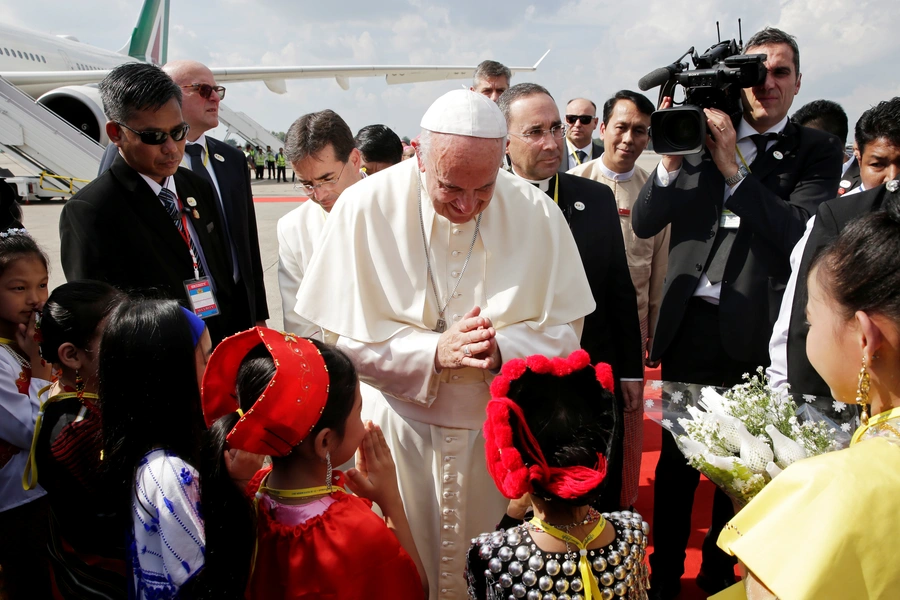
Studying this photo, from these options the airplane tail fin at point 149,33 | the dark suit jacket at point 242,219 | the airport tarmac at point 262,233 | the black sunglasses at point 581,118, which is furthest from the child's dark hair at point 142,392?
the airplane tail fin at point 149,33

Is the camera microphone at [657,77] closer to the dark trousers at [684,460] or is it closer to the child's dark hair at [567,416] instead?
the dark trousers at [684,460]

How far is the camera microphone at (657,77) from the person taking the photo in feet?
9.87

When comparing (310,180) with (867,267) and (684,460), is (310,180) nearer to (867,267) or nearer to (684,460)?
(684,460)

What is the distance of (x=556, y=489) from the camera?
1.56 meters

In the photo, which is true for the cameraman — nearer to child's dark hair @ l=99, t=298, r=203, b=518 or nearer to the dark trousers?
the dark trousers

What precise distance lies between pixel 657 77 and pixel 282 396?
227 centimetres

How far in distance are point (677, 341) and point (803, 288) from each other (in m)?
0.89

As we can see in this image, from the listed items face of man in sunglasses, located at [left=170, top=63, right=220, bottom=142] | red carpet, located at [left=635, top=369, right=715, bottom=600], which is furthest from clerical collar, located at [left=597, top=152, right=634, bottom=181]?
face of man in sunglasses, located at [left=170, top=63, right=220, bottom=142]

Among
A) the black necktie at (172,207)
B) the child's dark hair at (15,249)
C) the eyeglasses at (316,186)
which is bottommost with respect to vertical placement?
the child's dark hair at (15,249)

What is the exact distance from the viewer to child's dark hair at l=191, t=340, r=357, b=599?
5.42 ft

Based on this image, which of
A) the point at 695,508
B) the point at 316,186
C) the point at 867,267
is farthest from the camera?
the point at 695,508

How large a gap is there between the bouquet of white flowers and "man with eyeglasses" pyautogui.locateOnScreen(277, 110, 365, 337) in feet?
7.02

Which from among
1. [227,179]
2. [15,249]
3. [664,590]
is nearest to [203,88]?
[227,179]

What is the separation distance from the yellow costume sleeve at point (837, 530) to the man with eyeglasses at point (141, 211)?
246 centimetres
